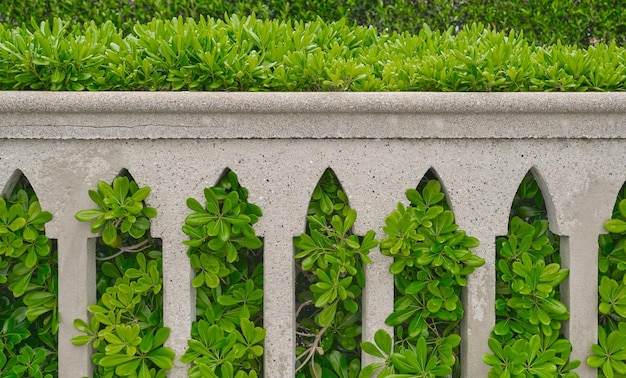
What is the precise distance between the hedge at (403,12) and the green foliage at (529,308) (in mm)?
1468

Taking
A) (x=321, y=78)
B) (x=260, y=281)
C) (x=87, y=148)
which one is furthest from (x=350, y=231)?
(x=87, y=148)

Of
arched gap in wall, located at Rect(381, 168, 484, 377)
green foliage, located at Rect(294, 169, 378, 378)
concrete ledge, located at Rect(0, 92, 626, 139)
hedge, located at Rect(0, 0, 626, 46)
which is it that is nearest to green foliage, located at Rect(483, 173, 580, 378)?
arched gap in wall, located at Rect(381, 168, 484, 377)

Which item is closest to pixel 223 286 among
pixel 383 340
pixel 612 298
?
pixel 383 340

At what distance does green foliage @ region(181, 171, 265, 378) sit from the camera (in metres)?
1.96

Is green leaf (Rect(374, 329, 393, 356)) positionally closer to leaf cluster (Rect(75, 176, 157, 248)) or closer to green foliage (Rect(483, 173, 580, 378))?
green foliage (Rect(483, 173, 580, 378))

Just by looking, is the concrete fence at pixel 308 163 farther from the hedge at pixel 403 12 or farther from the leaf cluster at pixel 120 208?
the hedge at pixel 403 12

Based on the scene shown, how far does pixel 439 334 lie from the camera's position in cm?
215

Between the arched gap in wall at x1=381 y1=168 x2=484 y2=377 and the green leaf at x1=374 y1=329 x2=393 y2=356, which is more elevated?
the arched gap in wall at x1=381 y1=168 x2=484 y2=377

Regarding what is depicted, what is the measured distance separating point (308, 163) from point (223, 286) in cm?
48

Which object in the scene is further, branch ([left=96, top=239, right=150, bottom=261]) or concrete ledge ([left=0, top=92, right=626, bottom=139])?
branch ([left=96, top=239, right=150, bottom=261])

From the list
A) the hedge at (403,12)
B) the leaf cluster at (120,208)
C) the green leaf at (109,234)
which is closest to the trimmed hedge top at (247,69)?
the leaf cluster at (120,208)

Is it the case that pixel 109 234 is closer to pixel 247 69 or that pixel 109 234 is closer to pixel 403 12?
pixel 247 69

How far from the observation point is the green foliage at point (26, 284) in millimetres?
2010

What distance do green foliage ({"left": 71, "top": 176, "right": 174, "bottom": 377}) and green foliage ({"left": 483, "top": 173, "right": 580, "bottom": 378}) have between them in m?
0.99
